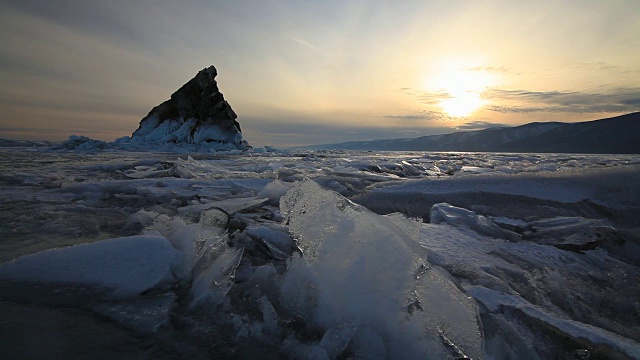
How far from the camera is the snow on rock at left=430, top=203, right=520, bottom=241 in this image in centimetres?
183

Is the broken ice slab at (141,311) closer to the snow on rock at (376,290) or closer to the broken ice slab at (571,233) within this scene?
the snow on rock at (376,290)

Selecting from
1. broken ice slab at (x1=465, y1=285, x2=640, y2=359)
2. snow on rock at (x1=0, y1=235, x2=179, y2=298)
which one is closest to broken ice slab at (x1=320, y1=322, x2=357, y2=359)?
broken ice slab at (x1=465, y1=285, x2=640, y2=359)

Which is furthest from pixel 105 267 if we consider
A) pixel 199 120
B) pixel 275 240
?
pixel 199 120

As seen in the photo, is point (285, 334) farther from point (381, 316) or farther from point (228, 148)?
point (228, 148)

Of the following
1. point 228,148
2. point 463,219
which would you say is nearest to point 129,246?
point 463,219

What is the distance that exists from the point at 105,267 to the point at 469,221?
2174 millimetres

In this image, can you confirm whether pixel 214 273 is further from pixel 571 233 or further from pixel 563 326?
pixel 571 233

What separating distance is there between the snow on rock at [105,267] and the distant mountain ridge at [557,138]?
279ft

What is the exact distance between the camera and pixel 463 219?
208 centimetres

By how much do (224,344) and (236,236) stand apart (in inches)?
29.2

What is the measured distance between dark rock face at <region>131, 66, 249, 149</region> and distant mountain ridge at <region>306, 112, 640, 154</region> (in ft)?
258

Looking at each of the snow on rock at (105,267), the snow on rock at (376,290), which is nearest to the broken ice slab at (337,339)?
the snow on rock at (376,290)

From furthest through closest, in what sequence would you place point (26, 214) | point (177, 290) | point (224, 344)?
point (26, 214) → point (177, 290) → point (224, 344)

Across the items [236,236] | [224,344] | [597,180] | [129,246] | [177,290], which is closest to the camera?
[224,344]
